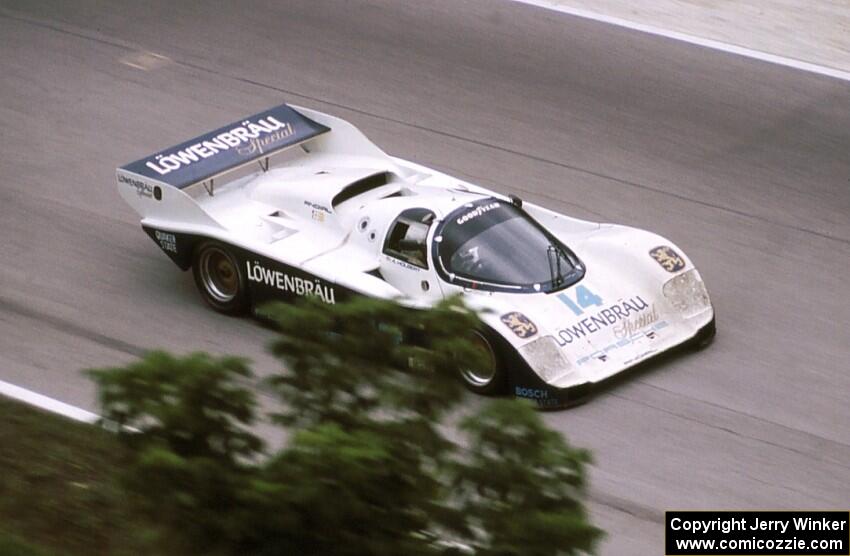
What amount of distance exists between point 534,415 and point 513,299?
4.81 metres

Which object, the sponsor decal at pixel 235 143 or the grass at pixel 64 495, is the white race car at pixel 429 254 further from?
the grass at pixel 64 495

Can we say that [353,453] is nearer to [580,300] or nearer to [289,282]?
[580,300]

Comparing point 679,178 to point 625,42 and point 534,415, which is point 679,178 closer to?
point 625,42

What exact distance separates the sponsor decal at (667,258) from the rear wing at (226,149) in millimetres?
3359

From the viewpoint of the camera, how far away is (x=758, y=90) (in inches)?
706

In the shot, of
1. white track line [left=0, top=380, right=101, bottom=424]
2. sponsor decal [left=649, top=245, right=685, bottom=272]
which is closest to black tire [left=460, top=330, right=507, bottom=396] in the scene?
sponsor decal [left=649, top=245, right=685, bottom=272]

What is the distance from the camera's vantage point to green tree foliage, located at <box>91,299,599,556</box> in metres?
6.91

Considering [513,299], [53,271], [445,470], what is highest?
[445,470]

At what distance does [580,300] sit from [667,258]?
3.48 ft

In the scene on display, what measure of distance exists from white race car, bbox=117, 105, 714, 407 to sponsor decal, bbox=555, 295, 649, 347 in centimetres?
1

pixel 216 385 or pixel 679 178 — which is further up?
pixel 216 385

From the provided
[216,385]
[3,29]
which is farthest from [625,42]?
[216,385]

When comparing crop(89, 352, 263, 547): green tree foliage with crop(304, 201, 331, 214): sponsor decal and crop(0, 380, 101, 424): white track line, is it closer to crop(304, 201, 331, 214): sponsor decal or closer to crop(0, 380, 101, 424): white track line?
crop(0, 380, 101, 424): white track line

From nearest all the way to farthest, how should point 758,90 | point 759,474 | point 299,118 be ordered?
1. point 759,474
2. point 299,118
3. point 758,90
